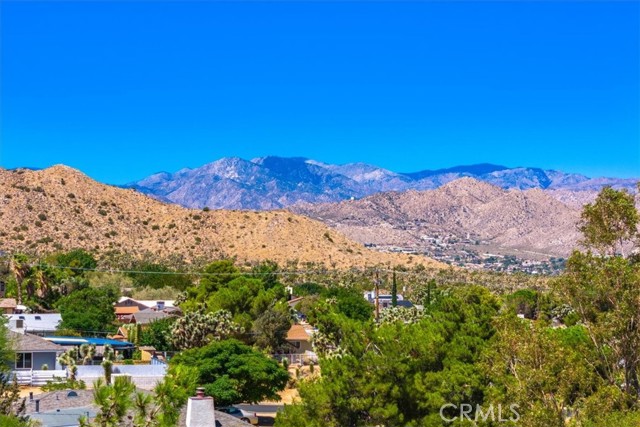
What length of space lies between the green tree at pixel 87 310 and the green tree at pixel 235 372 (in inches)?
822

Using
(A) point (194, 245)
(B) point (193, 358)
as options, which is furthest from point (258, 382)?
(A) point (194, 245)

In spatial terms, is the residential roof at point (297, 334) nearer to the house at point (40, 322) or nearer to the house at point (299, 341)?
the house at point (299, 341)

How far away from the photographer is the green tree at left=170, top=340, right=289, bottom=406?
41781mm

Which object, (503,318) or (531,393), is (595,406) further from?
(503,318)

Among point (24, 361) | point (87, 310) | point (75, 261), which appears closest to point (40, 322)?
point (87, 310)

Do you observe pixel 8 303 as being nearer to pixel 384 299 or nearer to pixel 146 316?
pixel 146 316

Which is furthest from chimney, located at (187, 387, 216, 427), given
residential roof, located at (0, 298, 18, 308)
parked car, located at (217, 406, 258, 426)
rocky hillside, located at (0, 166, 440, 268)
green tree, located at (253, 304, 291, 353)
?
rocky hillside, located at (0, 166, 440, 268)

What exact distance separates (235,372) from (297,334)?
78.2ft

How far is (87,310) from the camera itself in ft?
217

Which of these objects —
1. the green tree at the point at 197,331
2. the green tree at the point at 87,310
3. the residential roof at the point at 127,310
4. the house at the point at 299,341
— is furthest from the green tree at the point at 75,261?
the green tree at the point at 197,331

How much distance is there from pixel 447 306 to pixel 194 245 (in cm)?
10311

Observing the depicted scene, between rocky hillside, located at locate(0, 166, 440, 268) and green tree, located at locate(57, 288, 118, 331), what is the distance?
4948cm

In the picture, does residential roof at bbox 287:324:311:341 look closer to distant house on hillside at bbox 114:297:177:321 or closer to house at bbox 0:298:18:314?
distant house on hillside at bbox 114:297:177:321

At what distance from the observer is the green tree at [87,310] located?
62.8m
